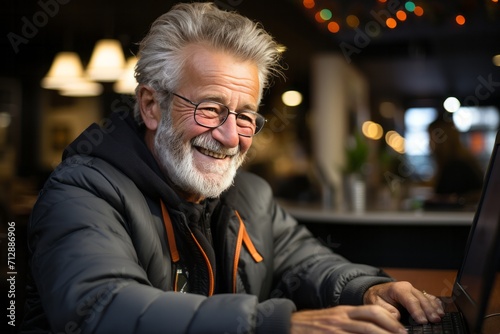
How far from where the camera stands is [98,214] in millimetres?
1347

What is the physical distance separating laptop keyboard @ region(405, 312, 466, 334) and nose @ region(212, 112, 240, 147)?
0.64 meters

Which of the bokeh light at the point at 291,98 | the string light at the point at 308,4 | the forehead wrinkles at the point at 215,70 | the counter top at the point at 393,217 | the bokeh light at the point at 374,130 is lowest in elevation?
the bokeh light at the point at 374,130

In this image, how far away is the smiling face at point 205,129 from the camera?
1607 millimetres

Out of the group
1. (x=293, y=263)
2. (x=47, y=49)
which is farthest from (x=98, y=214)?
(x=47, y=49)

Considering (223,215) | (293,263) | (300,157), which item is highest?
(223,215)

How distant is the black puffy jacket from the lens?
1.08 metres

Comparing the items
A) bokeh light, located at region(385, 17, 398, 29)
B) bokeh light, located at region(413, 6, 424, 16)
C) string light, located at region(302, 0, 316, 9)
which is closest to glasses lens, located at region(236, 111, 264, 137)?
string light, located at region(302, 0, 316, 9)

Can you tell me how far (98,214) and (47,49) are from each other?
24.1 feet

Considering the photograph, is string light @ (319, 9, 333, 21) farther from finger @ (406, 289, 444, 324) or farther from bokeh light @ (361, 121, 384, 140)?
bokeh light @ (361, 121, 384, 140)

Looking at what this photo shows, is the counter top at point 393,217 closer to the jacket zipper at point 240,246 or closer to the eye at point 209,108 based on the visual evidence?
the jacket zipper at point 240,246

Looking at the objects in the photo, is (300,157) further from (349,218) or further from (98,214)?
(98,214)

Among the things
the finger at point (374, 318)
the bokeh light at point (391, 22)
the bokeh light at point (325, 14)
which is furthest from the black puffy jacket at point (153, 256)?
the bokeh light at point (325, 14)

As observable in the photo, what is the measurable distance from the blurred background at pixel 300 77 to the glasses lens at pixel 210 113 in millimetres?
598

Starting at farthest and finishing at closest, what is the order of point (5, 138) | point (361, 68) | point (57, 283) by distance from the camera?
point (361, 68)
point (5, 138)
point (57, 283)
